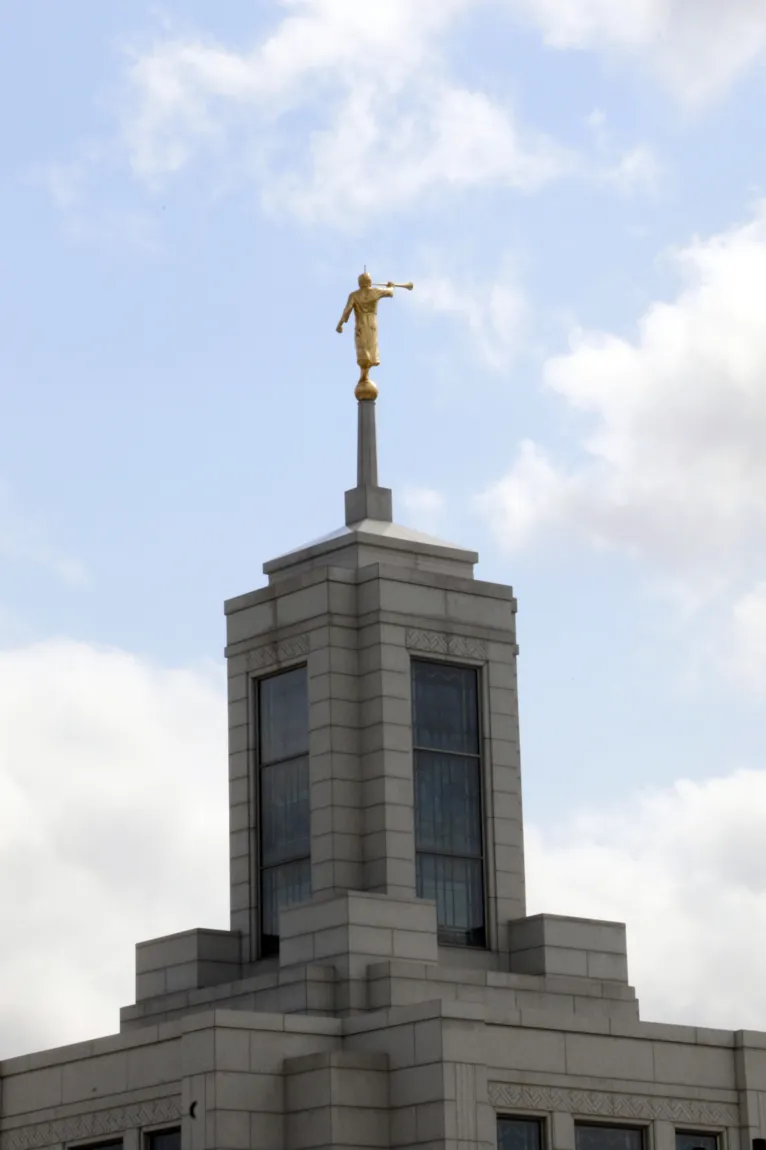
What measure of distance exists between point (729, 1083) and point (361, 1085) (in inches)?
268

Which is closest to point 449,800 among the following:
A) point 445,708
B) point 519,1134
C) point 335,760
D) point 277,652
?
point 445,708

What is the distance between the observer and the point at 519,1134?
131 ft

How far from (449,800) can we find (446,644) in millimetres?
2814

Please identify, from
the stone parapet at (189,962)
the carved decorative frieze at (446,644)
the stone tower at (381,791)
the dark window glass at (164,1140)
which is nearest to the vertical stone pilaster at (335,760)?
the stone tower at (381,791)

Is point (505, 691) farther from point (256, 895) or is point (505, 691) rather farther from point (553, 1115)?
point (553, 1115)

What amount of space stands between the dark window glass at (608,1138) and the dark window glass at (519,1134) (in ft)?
2.39

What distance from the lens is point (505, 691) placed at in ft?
153

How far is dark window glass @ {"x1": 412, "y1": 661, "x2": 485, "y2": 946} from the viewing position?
45.1 m

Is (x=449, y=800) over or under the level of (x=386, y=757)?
under

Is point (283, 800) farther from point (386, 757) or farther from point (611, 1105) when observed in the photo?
point (611, 1105)

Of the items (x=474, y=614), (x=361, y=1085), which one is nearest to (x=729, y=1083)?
(x=361, y=1085)

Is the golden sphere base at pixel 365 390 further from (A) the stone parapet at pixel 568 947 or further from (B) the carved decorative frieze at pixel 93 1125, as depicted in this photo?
(B) the carved decorative frieze at pixel 93 1125

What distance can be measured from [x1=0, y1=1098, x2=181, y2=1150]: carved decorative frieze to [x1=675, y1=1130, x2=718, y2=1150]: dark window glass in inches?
327

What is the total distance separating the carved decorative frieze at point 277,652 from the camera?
151 feet
